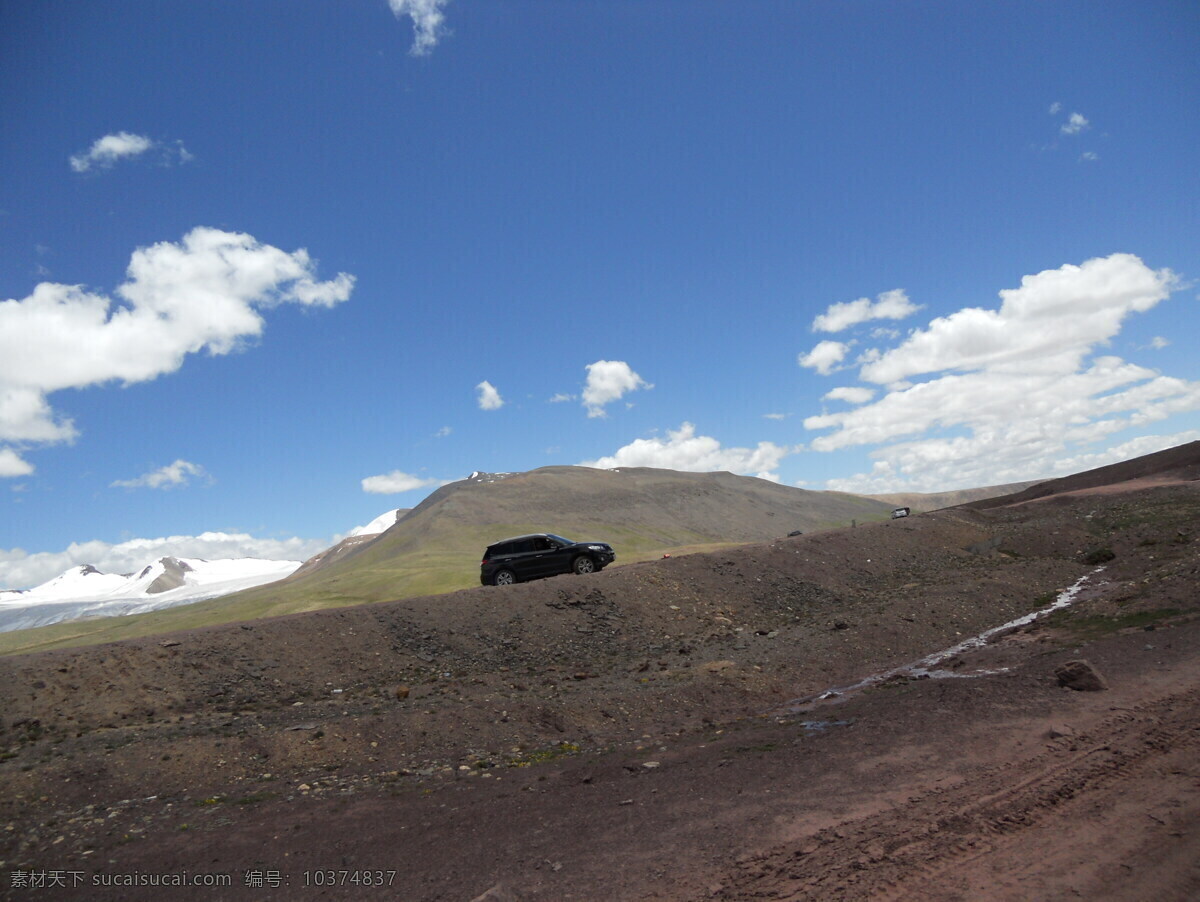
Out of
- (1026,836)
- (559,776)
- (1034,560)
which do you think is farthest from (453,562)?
(1026,836)

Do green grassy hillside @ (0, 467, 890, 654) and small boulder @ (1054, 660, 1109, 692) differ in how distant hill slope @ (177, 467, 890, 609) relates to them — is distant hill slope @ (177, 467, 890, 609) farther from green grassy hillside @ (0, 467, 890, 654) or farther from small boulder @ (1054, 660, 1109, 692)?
small boulder @ (1054, 660, 1109, 692)

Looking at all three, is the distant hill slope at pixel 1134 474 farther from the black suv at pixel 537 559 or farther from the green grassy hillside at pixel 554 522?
the green grassy hillside at pixel 554 522

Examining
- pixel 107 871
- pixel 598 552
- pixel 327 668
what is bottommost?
pixel 107 871

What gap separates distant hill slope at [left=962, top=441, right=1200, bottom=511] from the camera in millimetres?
46844

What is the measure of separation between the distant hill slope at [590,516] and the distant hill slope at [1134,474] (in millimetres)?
50055

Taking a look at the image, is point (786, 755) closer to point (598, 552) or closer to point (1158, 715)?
point (1158, 715)

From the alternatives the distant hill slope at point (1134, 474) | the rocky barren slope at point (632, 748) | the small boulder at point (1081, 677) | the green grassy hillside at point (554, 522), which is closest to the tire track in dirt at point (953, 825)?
the rocky barren slope at point (632, 748)

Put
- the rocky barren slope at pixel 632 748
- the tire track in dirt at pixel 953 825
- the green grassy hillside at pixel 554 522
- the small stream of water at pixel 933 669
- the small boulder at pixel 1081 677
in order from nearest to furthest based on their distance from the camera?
1. the tire track in dirt at pixel 953 825
2. the rocky barren slope at pixel 632 748
3. the small boulder at pixel 1081 677
4. the small stream of water at pixel 933 669
5. the green grassy hillside at pixel 554 522

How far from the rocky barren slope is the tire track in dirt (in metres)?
0.05

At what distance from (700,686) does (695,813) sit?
7.19 metres

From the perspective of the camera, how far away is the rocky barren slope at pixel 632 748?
7492mm

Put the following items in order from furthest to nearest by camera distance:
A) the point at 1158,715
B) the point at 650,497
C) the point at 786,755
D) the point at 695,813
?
the point at 650,497, the point at 786,755, the point at 1158,715, the point at 695,813

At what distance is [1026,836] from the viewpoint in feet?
23.8

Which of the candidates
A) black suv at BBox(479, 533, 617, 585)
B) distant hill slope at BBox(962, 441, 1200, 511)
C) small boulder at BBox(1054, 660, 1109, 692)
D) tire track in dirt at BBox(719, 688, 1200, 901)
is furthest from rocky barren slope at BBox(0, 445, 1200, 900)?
distant hill slope at BBox(962, 441, 1200, 511)
